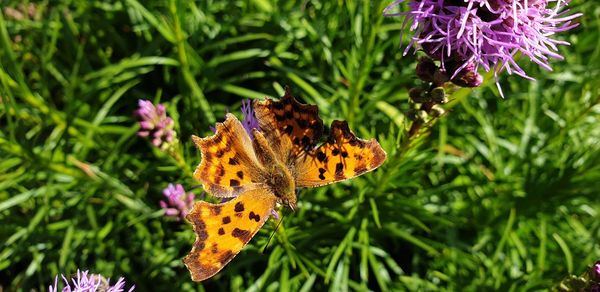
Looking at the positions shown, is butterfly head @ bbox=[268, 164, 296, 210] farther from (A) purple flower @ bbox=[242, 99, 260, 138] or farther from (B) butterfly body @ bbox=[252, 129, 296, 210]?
(A) purple flower @ bbox=[242, 99, 260, 138]

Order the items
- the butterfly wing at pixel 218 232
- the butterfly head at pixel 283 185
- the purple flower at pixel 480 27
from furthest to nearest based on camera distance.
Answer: the butterfly head at pixel 283 185
the butterfly wing at pixel 218 232
the purple flower at pixel 480 27

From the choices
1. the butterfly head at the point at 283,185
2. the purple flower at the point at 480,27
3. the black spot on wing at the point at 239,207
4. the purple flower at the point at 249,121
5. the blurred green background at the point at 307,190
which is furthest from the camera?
the blurred green background at the point at 307,190

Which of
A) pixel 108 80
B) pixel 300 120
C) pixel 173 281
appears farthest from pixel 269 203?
pixel 108 80

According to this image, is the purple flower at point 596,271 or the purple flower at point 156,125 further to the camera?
the purple flower at point 156,125

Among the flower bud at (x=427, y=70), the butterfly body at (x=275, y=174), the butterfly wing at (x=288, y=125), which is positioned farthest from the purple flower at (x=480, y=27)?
the butterfly body at (x=275, y=174)

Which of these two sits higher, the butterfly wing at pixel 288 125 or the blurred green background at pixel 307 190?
the butterfly wing at pixel 288 125

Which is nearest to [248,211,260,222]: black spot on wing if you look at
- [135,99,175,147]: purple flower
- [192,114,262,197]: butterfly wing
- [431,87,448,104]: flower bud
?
[192,114,262,197]: butterfly wing

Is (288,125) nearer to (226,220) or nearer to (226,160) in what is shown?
(226,160)

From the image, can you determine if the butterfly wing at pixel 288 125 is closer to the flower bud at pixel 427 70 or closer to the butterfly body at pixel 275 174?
the butterfly body at pixel 275 174
